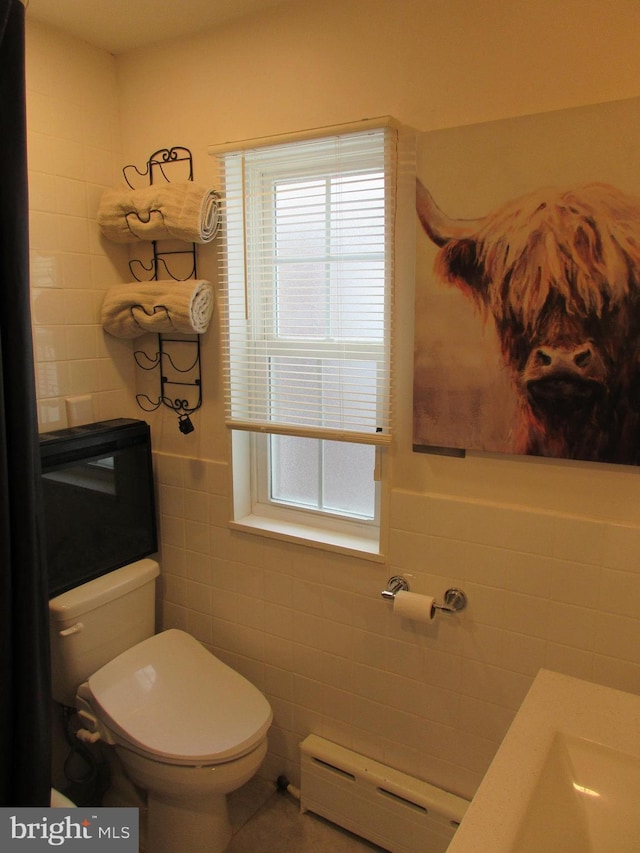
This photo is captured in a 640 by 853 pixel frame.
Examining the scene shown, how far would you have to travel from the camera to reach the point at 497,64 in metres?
1.42

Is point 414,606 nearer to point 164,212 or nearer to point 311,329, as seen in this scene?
point 311,329

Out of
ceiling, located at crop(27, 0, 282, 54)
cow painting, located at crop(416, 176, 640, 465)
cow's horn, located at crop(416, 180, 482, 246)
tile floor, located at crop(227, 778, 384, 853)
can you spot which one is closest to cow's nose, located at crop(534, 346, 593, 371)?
cow painting, located at crop(416, 176, 640, 465)

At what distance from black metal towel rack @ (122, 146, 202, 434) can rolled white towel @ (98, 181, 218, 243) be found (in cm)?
9

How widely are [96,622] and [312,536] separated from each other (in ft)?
2.41

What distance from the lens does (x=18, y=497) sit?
1492 mm

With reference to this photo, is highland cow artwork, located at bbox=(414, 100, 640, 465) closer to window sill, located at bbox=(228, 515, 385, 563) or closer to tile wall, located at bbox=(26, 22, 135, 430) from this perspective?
window sill, located at bbox=(228, 515, 385, 563)

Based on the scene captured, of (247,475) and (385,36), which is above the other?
(385,36)

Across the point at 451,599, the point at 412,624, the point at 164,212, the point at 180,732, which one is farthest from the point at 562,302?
the point at 180,732

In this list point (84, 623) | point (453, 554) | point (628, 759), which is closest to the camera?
point (628, 759)

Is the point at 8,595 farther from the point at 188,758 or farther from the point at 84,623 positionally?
the point at 188,758

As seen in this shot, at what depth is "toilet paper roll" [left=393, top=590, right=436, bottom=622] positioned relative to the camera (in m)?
1.62

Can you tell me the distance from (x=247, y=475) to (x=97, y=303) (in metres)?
0.78

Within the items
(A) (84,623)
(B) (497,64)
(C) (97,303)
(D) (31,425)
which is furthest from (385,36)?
(A) (84,623)

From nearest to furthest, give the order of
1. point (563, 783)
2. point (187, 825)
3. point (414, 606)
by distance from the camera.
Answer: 1. point (563, 783)
2. point (414, 606)
3. point (187, 825)
